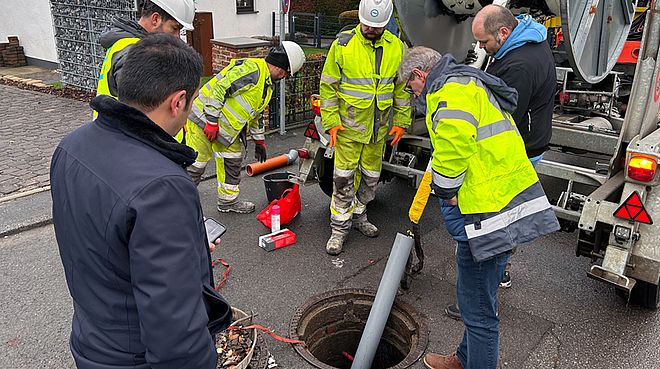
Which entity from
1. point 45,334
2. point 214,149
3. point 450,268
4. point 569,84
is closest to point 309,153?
point 214,149

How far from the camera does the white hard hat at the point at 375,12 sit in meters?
3.94

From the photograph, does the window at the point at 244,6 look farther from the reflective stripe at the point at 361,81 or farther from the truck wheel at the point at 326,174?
the reflective stripe at the point at 361,81

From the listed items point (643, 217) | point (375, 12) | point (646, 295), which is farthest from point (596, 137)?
point (375, 12)

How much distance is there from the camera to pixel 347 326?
3.74 m

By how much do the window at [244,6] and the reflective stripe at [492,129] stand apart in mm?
11861

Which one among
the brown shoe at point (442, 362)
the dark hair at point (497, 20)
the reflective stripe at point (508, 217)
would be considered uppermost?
the dark hair at point (497, 20)

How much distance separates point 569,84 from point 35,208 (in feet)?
18.1

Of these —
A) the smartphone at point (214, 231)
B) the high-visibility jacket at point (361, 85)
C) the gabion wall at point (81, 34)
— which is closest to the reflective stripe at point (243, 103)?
the high-visibility jacket at point (361, 85)

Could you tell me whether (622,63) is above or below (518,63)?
below

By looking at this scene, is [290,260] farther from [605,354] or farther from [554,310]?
[605,354]

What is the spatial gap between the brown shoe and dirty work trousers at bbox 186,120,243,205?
265cm

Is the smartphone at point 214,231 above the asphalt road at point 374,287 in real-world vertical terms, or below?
above

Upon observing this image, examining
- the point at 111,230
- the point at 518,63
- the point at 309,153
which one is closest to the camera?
the point at 111,230

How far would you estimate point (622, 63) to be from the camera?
636 centimetres
